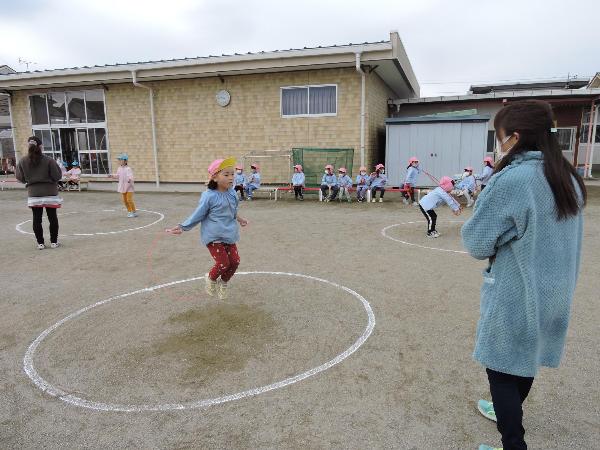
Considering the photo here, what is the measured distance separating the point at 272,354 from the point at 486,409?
1.74 meters

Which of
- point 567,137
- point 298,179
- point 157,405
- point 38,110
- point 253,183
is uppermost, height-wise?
point 38,110

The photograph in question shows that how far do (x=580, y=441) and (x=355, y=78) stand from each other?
46.5 ft

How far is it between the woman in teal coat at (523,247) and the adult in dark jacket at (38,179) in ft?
25.2

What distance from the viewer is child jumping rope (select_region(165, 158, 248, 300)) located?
4789mm

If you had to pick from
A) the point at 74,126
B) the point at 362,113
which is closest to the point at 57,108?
the point at 74,126

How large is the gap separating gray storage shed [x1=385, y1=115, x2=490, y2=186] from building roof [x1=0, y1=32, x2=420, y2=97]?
2355mm

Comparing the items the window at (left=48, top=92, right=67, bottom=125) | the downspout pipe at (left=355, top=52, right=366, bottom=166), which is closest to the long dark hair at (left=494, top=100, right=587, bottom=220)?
the downspout pipe at (left=355, top=52, right=366, bottom=166)

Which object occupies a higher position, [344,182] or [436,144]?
[436,144]

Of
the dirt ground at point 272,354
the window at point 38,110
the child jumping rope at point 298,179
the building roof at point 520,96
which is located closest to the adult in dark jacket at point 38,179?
the dirt ground at point 272,354

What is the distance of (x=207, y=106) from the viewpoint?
17.1 m

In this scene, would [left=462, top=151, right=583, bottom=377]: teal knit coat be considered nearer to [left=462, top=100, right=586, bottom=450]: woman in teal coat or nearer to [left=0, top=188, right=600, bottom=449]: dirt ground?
[left=462, top=100, right=586, bottom=450]: woman in teal coat

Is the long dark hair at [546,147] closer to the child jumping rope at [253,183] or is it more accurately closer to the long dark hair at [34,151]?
the long dark hair at [34,151]

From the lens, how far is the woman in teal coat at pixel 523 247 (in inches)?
78.5

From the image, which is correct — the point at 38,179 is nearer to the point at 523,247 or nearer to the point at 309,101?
the point at 523,247
